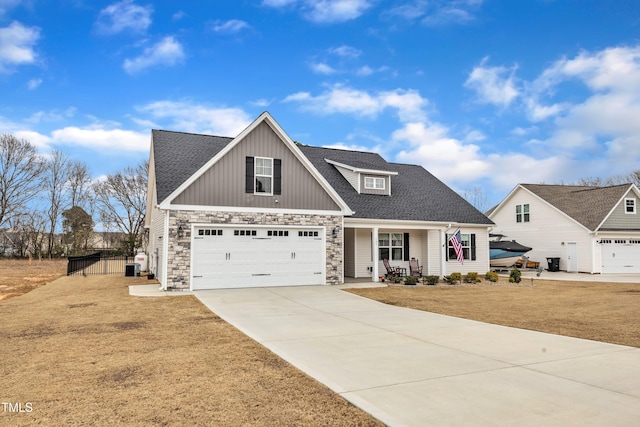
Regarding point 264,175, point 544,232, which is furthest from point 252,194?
point 544,232

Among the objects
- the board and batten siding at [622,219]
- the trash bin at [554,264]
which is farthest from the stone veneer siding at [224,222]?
the board and batten siding at [622,219]

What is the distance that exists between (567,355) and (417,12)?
15.2 m

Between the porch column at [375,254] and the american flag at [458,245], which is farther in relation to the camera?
the american flag at [458,245]

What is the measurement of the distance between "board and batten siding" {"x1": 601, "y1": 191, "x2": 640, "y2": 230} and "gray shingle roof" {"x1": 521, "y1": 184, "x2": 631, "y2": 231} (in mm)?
453

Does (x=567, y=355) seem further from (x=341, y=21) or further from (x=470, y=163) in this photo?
(x=470, y=163)

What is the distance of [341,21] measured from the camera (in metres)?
18.5

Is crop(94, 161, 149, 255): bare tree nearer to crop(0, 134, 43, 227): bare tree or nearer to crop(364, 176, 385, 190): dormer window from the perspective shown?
crop(0, 134, 43, 227): bare tree

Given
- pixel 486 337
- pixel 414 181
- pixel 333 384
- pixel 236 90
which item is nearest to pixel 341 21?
pixel 236 90

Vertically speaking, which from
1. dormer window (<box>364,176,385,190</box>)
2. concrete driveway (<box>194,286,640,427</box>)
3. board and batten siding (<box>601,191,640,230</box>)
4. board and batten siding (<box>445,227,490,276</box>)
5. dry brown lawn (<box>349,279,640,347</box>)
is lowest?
dry brown lawn (<box>349,279,640,347</box>)

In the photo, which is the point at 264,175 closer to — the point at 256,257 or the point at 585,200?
the point at 256,257

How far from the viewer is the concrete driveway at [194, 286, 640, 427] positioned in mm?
4250

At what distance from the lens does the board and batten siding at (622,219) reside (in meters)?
26.0

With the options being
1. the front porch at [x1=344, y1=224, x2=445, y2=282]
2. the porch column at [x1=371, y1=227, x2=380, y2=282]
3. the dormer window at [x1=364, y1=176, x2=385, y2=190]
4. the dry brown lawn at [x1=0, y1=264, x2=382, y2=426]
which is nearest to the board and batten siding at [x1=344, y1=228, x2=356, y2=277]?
the front porch at [x1=344, y1=224, x2=445, y2=282]

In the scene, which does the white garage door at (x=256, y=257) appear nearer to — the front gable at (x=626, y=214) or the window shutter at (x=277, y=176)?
the window shutter at (x=277, y=176)
